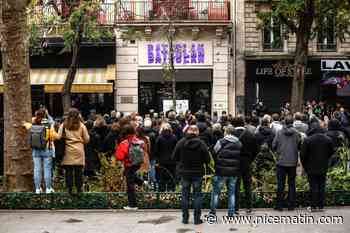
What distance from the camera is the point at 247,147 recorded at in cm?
1099

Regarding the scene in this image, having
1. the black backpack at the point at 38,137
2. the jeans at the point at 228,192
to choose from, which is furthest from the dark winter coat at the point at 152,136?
the jeans at the point at 228,192

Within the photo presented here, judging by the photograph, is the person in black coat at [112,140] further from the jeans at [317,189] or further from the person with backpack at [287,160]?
the jeans at [317,189]

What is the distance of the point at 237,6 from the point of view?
2889cm

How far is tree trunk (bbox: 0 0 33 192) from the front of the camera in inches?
477

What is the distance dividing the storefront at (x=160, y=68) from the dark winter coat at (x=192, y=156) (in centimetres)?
1823

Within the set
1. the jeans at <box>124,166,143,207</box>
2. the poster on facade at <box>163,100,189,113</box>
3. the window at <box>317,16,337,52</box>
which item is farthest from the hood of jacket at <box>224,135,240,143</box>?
the window at <box>317,16,337,52</box>

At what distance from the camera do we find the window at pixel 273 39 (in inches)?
1109

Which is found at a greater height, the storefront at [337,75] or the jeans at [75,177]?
the storefront at [337,75]

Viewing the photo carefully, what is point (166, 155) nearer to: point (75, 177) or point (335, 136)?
point (75, 177)

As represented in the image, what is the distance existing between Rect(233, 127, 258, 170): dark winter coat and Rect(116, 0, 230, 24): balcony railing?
16955 mm

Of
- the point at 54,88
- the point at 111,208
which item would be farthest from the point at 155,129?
the point at 54,88

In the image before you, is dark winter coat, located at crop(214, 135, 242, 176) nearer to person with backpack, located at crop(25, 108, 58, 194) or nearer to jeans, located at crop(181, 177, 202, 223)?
jeans, located at crop(181, 177, 202, 223)

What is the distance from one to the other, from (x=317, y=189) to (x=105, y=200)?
3.80m

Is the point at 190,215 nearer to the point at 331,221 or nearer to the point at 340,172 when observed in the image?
the point at 331,221
